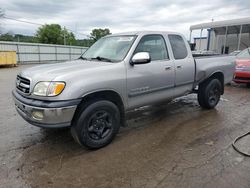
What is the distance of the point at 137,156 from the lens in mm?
3248

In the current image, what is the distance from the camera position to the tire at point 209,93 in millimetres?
5447

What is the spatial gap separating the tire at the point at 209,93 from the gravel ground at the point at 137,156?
2.19 feet

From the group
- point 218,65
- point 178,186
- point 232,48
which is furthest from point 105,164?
point 232,48

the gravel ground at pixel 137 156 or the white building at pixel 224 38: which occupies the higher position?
the white building at pixel 224 38

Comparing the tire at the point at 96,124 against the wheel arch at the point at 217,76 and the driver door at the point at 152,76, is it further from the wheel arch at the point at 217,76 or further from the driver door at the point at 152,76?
the wheel arch at the point at 217,76

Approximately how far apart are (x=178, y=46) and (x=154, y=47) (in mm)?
771

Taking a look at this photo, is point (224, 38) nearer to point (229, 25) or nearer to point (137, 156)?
point (229, 25)

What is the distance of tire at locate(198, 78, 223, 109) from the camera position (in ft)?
17.9

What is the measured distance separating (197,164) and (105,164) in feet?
4.26

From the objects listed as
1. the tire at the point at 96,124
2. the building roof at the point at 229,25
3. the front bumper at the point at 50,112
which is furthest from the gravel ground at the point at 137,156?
the building roof at the point at 229,25

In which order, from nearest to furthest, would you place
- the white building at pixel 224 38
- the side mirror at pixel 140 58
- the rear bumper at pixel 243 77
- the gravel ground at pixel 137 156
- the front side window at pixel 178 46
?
1. the gravel ground at pixel 137 156
2. the side mirror at pixel 140 58
3. the front side window at pixel 178 46
4. the rear bumper at pixel 243 77
5. the white building at pixel 224 38

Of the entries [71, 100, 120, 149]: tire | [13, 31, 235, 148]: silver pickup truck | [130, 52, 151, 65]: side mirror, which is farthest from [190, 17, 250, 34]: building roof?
[71, 100, 120, 149]: tire

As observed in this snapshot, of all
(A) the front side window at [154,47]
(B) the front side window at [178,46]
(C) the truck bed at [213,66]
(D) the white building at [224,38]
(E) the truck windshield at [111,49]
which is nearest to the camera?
(E) the truck windshield at [111,49]

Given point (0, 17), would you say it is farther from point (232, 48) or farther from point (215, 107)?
point (215, 107)
